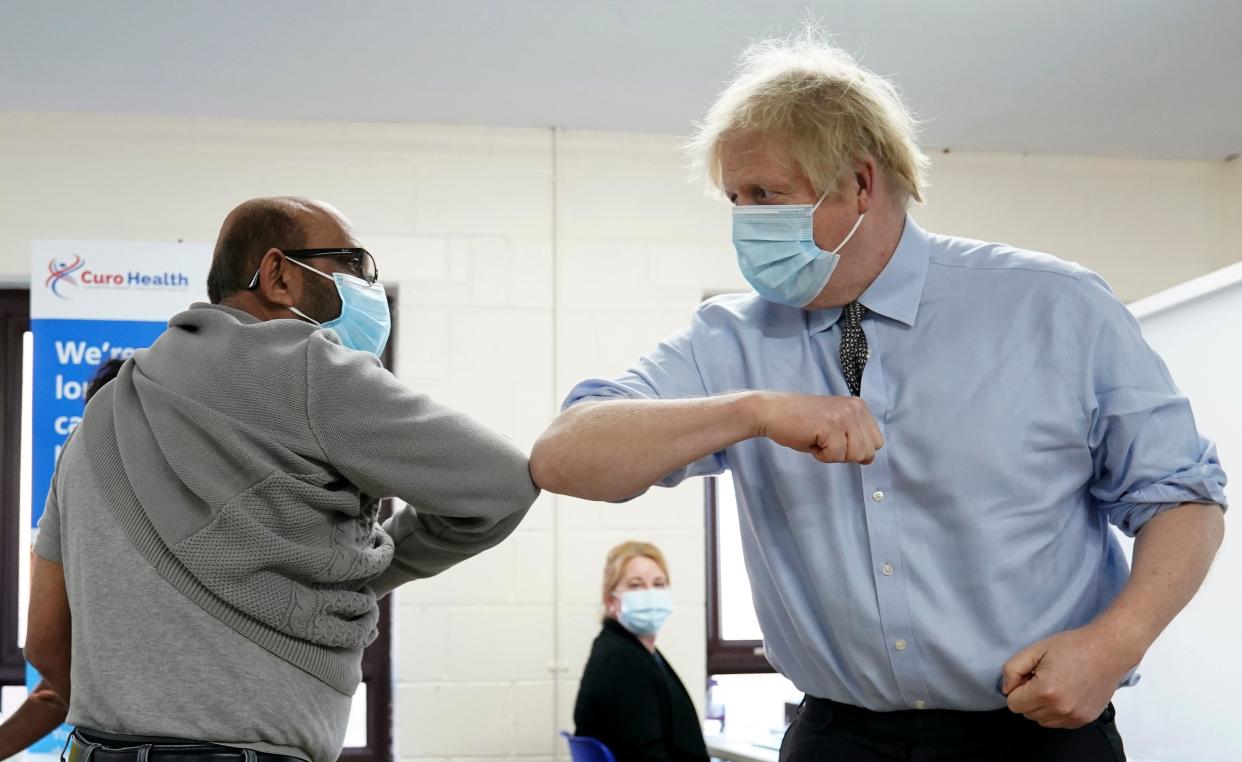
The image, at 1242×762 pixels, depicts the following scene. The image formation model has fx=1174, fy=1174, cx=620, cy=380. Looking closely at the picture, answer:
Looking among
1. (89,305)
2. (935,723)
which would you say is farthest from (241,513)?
(89,305)

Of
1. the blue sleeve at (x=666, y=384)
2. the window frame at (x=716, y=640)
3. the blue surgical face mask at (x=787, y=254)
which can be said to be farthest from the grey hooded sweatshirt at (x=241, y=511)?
the window frame at (x=716, y=640)

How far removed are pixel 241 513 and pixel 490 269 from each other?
→ 3.09m

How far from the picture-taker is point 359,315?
173 cm

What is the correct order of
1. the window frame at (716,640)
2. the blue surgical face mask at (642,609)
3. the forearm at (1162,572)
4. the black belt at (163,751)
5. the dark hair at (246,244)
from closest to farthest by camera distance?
the forearm at (1162,572), the black belt at (163,751), the dark hair at (246,244), the blue surgical face mask at (642,609), the window frame at (716,640)

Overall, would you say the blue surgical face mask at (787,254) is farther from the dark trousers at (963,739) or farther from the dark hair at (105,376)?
the dark hair at (105,376)

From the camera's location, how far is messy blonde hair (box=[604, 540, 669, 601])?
158 inches

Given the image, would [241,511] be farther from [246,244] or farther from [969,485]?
[969,485]

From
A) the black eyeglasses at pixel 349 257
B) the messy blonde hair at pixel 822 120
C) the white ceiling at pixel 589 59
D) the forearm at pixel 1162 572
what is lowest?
the forearm at pixel 1162 572

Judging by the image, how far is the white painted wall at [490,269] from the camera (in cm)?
426

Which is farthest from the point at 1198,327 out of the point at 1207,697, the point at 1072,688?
the point at 1072,688

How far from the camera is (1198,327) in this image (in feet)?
9.52

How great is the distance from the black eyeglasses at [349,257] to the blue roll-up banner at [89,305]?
8.30 feet

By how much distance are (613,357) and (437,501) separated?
3021 mm

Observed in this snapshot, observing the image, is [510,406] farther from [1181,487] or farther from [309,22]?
[1181,487]
